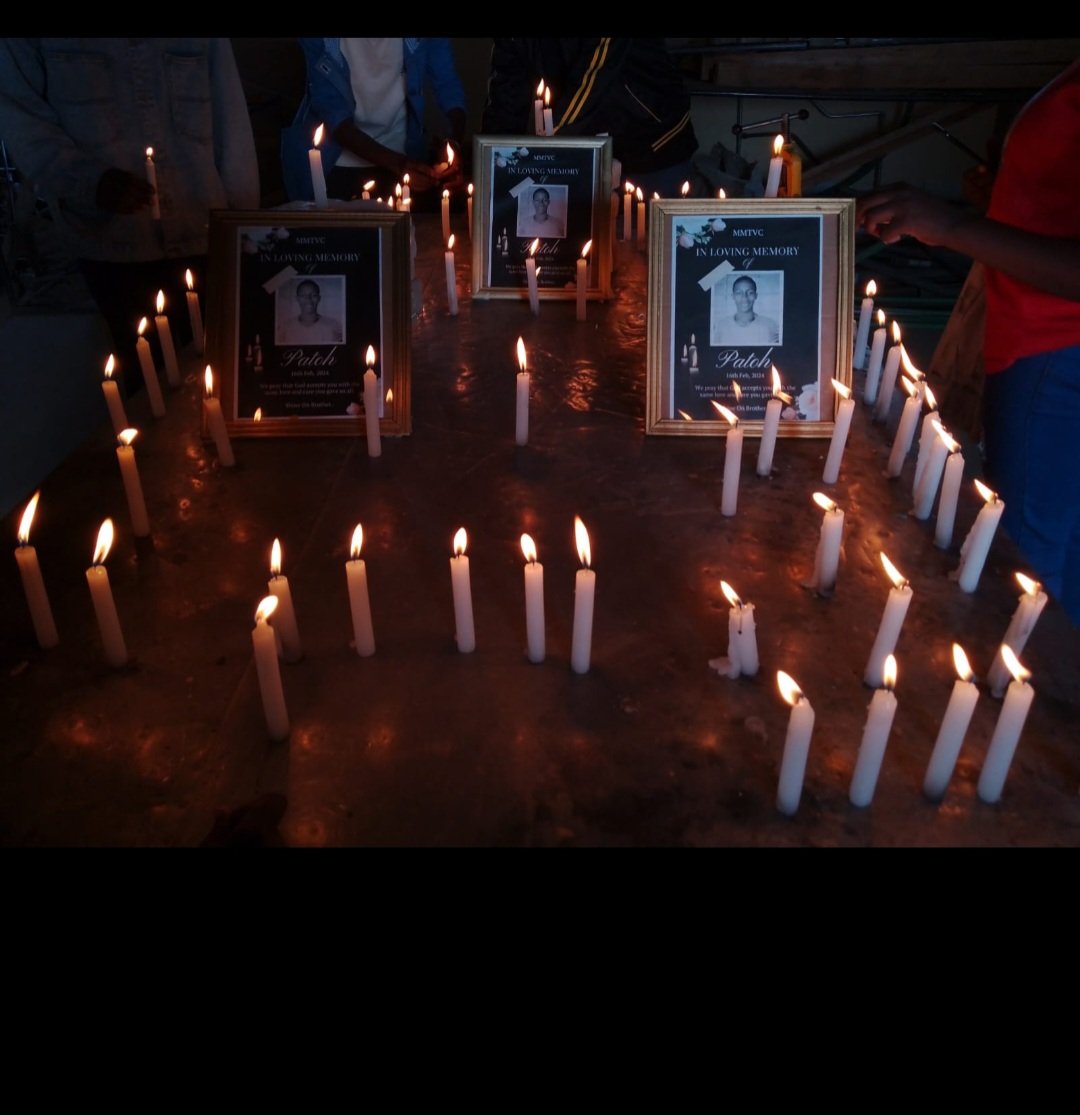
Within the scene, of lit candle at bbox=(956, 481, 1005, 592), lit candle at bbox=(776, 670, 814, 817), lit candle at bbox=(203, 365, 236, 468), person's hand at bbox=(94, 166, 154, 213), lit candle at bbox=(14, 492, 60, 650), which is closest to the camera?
lit candle at bbox=(776, 670, 814, 817)

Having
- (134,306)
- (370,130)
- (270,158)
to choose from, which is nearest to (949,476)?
(134,306)

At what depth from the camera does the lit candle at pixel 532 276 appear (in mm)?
3605

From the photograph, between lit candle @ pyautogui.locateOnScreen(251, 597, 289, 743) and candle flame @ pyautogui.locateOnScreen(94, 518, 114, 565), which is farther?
candle flame @ pyautogui.locateOnScreen(94, 518, 114, 565)

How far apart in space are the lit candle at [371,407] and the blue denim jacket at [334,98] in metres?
2.76

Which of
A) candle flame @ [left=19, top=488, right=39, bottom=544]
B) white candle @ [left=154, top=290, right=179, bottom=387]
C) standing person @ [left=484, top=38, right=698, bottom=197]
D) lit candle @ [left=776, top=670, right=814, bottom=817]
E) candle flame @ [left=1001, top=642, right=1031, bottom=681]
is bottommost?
lit candle @ [left=776, top=670, right=814, bottom=817]

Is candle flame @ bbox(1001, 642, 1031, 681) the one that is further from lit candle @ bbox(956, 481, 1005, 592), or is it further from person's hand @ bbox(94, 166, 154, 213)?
person's hand @ bbox(94, 166, 154, 213)

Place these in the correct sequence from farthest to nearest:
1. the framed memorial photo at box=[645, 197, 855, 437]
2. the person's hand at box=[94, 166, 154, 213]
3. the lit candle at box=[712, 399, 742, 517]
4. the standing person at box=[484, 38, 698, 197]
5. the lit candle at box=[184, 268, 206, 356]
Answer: the standing person at box=[484, 38, 698, 197], the person's hand at box=[94, 166, 154, 213], the lit candle at box=[184, 268, 206, 356], the framed memorial photo at box=[645, 197, 855, 437], the lit candle at box=[712, 399, 742, 517]

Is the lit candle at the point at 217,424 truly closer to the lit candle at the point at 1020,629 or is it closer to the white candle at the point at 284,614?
the white candle at the point at 284,614

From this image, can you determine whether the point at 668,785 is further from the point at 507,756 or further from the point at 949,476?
the point at 949,476

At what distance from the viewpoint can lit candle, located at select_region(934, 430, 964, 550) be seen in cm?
216

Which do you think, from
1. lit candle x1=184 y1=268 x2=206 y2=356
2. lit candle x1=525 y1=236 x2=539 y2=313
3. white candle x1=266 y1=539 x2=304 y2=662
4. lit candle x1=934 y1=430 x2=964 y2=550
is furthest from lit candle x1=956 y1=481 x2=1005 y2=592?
lit candle x1=184 y1=268 x2=206 y2=356

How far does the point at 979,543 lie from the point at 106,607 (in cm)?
173

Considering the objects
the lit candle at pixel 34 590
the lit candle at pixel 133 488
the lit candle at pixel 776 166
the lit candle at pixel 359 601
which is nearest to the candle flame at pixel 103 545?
the lit candle at pixel 34 590

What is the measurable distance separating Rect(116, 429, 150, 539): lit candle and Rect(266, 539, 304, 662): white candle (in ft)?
1.88
